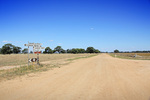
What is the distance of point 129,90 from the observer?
534 cm

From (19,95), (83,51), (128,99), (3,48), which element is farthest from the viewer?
(83,51)

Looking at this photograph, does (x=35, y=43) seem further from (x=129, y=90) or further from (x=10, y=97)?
(x=129, y=90)

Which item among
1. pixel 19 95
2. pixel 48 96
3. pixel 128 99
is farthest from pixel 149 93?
pixel 19 95

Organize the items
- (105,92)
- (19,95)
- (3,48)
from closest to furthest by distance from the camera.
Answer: (19,95) < (105,92) < (3,48)

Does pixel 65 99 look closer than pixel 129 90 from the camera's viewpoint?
Yes

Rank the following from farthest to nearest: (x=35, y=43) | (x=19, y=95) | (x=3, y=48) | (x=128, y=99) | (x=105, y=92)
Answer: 1. (x=3, y=48)
2. (x=35, y=43)
3. (x=105, y=92)
4. (x=19, y=95)
5. (x=128, y=99)

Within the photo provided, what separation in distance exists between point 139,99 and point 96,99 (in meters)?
1.66

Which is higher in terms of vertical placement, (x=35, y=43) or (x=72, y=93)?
(x=35, y=43)

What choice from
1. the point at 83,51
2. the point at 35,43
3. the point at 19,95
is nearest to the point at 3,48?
the point at 35,43

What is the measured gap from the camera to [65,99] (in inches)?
173

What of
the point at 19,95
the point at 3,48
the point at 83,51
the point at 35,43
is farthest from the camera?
the point at 83,51

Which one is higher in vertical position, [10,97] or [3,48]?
[3,48]

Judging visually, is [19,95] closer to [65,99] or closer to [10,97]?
[10,97]

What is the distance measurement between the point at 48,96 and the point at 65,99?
0.76 m
